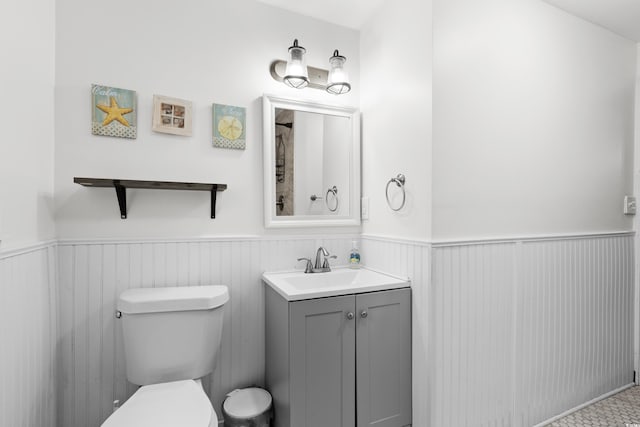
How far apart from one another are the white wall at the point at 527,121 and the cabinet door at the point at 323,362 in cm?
63

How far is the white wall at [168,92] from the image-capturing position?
149 centimetres

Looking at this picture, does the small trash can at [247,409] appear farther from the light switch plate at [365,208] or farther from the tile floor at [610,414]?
the tile floor at [610,414]

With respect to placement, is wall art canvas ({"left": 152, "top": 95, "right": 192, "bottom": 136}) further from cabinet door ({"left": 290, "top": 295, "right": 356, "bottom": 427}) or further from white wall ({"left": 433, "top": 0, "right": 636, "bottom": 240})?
white wall ({"left": 433, "top": 0, "right": 636, "bottom": 240})

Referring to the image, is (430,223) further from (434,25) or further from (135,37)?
(135,37)

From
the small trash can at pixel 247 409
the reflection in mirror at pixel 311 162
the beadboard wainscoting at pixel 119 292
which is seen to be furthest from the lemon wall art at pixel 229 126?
the small trash can at pixel 247 409

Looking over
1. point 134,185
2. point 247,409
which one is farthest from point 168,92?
point 247,409

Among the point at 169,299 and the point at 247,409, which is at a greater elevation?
the point at 169,299

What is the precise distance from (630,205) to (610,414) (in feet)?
4.55

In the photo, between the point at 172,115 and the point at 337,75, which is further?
the point at 337,75

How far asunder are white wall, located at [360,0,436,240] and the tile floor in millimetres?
1491

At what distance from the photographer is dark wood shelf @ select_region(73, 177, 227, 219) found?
1391 millimetres

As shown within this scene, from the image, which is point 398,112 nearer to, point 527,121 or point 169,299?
point 527,121

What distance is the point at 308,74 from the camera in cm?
196

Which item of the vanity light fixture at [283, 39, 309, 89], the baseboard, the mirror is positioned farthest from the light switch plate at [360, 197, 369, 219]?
the baseboard
